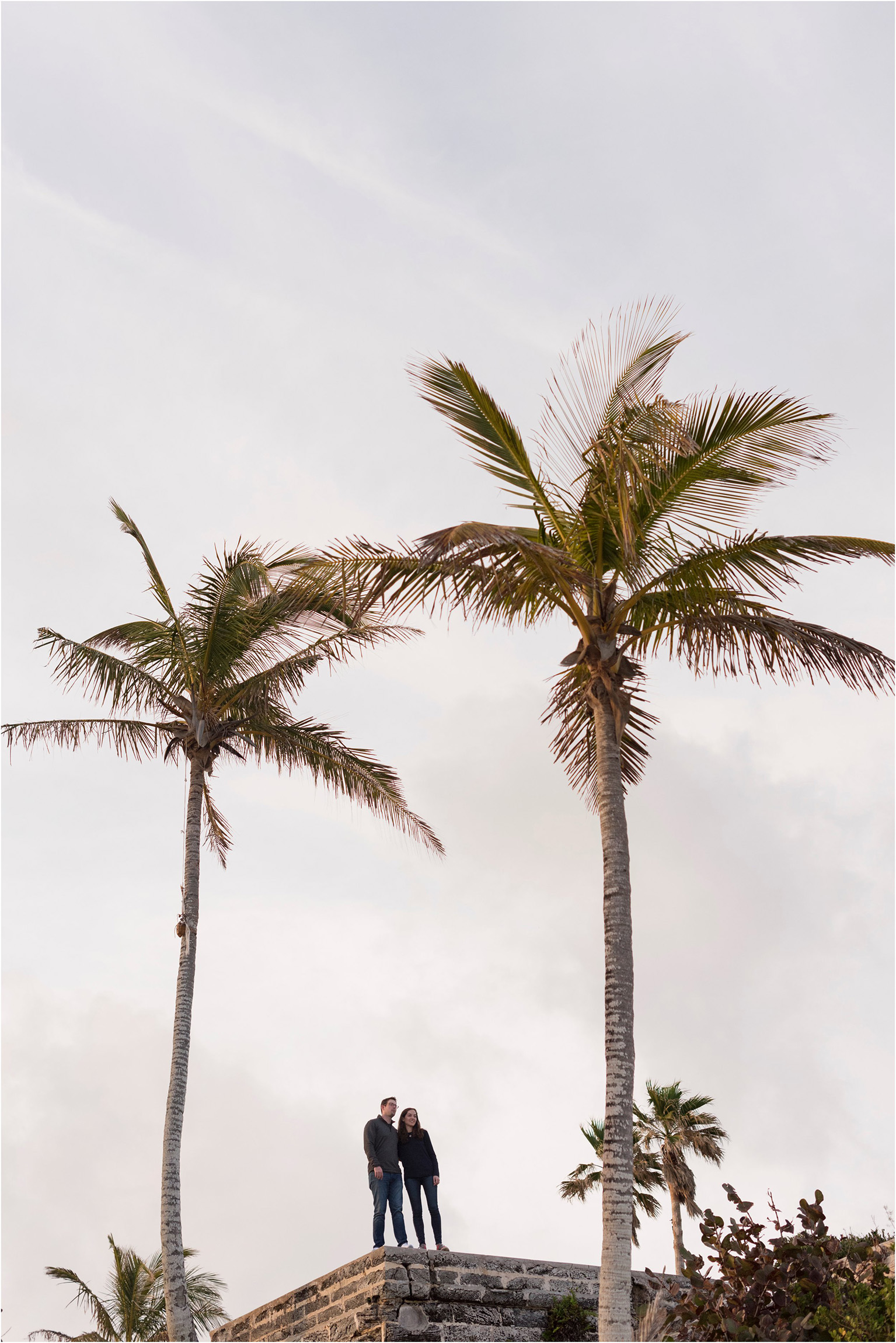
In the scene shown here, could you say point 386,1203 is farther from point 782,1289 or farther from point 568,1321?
point 782,1289

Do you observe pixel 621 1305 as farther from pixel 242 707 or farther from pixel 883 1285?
pixel 242 707

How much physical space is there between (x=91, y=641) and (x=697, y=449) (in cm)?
979

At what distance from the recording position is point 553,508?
12.1 metres

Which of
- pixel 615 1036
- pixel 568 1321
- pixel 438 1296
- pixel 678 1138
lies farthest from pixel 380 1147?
pixel 678 1138

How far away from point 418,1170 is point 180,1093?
178 inches

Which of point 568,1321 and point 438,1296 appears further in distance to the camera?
point 568,1321

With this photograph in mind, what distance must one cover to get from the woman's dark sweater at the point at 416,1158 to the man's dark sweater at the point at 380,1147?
0.14 meters

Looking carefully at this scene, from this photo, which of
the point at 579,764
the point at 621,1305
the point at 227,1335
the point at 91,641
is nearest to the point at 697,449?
the point at 579,764

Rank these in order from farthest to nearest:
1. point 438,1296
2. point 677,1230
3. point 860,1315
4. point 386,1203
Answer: point 677,1230 < point 386,1203 < point 438,1296 < point 860,1315

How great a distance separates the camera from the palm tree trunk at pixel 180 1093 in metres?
15.1

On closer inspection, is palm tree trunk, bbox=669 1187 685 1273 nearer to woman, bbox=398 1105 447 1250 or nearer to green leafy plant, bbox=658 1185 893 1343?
woman, bbox=398 1105 447 1250

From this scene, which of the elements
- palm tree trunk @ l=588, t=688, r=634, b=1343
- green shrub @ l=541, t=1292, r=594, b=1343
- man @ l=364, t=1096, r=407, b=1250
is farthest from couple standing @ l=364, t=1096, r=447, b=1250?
palm tree trunk @ l=588, t=688, r=634, b=1343

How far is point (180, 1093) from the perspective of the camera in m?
16.3

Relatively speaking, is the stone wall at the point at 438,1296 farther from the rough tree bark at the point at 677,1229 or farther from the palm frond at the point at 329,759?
the rough tree bark at the point at 677,1229
